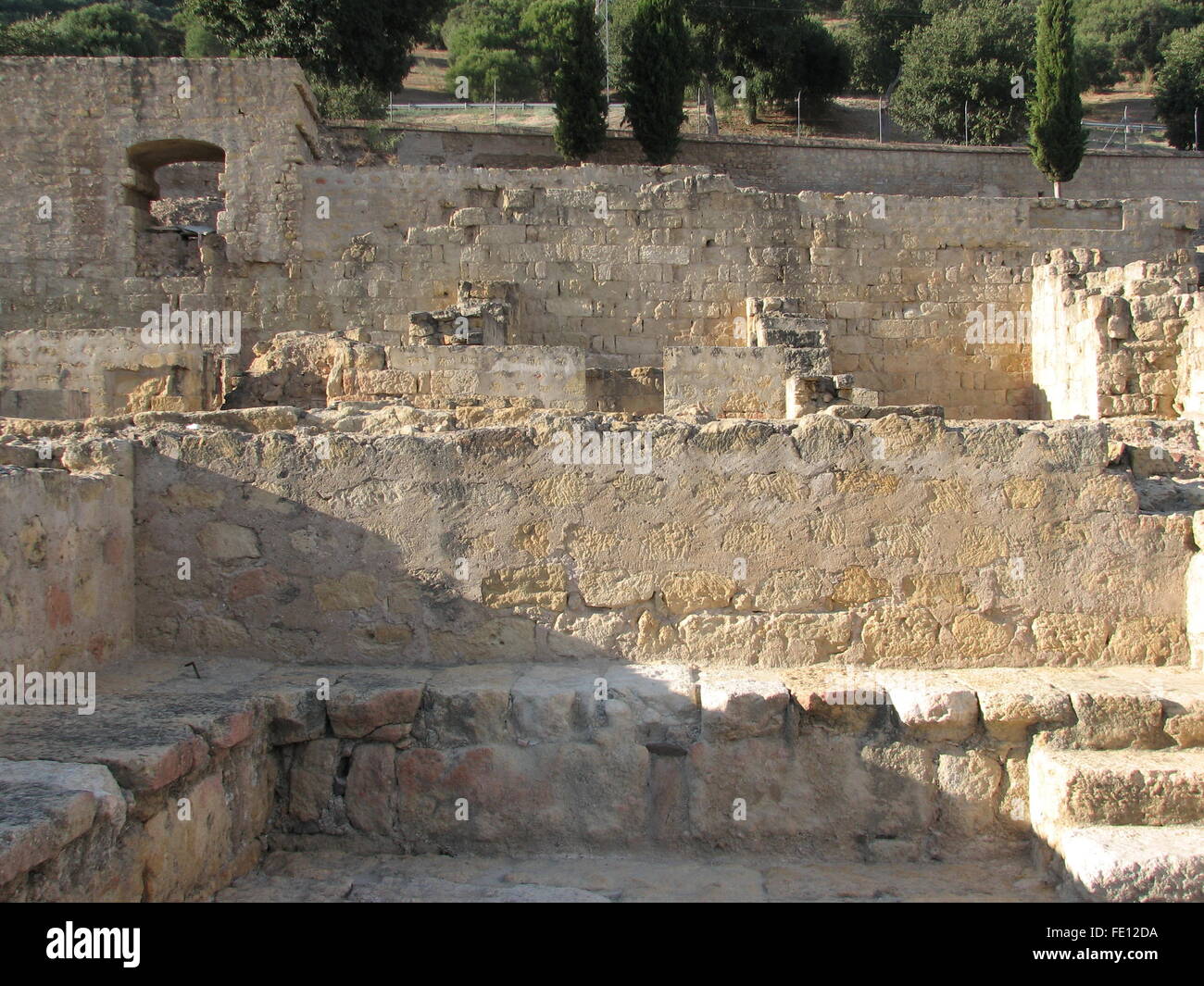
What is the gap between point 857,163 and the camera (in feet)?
75.0

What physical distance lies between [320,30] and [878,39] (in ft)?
65.7

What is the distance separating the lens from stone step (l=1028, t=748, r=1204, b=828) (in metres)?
3.18

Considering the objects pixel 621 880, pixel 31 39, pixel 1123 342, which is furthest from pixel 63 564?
pixel 31 39

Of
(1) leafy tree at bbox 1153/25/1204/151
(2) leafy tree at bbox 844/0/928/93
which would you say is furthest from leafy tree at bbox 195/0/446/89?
(1) leafy tree at bbox 1153/25/1204/151

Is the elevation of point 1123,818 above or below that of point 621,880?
above

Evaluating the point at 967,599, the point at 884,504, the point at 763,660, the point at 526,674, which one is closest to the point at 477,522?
the point at 526,674

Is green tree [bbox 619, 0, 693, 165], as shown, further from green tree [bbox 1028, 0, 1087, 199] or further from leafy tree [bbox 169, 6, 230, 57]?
leafy tree [bbox 169, 6, 230, 57]

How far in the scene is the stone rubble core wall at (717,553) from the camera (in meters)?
3.92

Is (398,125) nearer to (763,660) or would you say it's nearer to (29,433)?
(29,433)

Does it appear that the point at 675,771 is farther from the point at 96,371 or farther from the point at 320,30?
the point at 320,30

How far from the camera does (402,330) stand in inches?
484

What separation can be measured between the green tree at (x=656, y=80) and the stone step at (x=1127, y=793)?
65.7 feet

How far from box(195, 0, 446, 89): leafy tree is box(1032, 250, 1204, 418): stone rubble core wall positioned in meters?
15.7

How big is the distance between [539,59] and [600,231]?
25.6 meters
